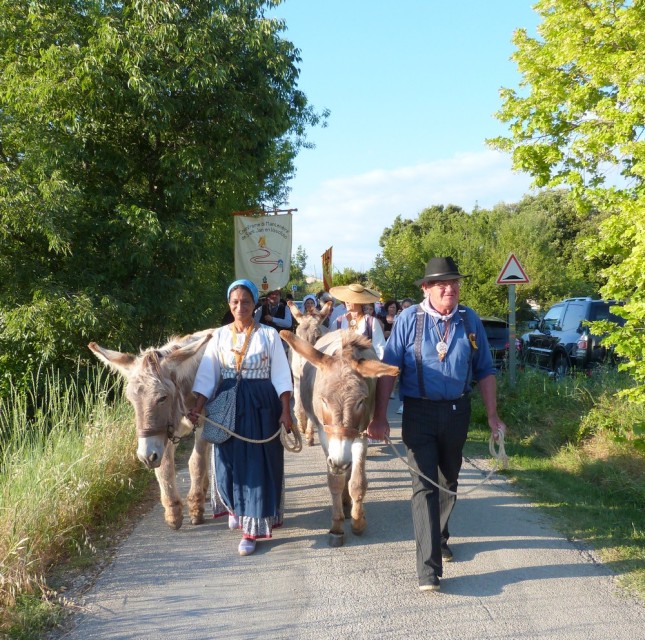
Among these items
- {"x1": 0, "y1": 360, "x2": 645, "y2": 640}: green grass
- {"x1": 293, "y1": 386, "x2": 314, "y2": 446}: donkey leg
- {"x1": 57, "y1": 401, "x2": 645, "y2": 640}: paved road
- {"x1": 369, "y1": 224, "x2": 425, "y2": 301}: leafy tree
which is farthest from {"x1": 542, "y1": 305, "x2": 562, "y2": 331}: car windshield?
{"x1": 369, "y1": 224, "x2": 425, "y2": 301}: leafy tree

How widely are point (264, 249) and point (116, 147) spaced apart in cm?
502

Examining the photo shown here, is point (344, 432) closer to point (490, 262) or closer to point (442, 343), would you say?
point (442, 343)

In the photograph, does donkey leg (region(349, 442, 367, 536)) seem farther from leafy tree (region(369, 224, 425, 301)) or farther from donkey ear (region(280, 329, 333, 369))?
leafy tree (region(369, 224, 425, 301))

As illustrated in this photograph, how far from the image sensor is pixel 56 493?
4766mm

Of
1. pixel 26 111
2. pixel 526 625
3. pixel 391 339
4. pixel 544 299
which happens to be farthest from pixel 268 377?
pixel 544 299

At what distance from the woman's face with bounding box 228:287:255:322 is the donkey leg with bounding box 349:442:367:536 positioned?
4.56 feet

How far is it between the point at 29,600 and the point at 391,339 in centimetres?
294

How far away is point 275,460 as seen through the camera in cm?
491

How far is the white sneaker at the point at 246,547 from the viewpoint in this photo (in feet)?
15.4

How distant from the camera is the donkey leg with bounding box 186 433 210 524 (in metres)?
5.29

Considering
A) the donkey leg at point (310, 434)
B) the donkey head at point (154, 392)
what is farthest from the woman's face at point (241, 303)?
the donkey leg at point (310, 434)

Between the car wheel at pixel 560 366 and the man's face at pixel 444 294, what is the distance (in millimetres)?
9748

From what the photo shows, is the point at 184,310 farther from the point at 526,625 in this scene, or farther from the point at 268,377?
the point at 526,625

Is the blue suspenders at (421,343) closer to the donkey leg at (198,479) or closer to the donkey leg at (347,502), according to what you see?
the donkey leg at (347,502)
